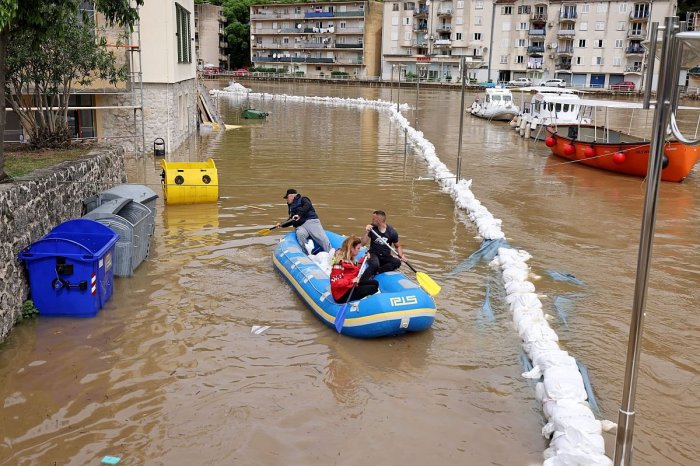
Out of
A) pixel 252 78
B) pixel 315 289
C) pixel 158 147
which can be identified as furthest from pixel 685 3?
pixel 315 289

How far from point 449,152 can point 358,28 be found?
2989 inches

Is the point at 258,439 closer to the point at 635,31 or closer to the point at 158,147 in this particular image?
the point at 158,147

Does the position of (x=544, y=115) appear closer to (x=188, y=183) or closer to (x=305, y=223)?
(x=188, y=183)

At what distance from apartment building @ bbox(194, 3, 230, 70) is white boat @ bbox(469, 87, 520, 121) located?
6812 centimetres

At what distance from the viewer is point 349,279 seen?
29.5ft

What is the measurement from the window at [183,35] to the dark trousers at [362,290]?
16639mm

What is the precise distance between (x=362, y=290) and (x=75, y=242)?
3866mm

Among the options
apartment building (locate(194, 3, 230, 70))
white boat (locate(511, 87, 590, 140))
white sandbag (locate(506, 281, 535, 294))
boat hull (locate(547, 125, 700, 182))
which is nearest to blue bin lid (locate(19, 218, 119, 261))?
white sandbag (locate(506, 281, 535, 294))

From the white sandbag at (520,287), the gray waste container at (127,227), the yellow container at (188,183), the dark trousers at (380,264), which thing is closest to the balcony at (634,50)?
the yellow container at (188,183)

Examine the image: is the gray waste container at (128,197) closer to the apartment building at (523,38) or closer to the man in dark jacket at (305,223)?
the man in dark jacket at (305,223)

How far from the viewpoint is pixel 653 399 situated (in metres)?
7.55

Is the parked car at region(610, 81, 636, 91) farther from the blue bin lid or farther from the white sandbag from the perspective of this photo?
the blue bin lid

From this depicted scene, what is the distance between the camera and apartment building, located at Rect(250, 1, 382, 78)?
324 ft

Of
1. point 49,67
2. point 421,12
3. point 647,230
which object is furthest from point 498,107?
point 421,12
